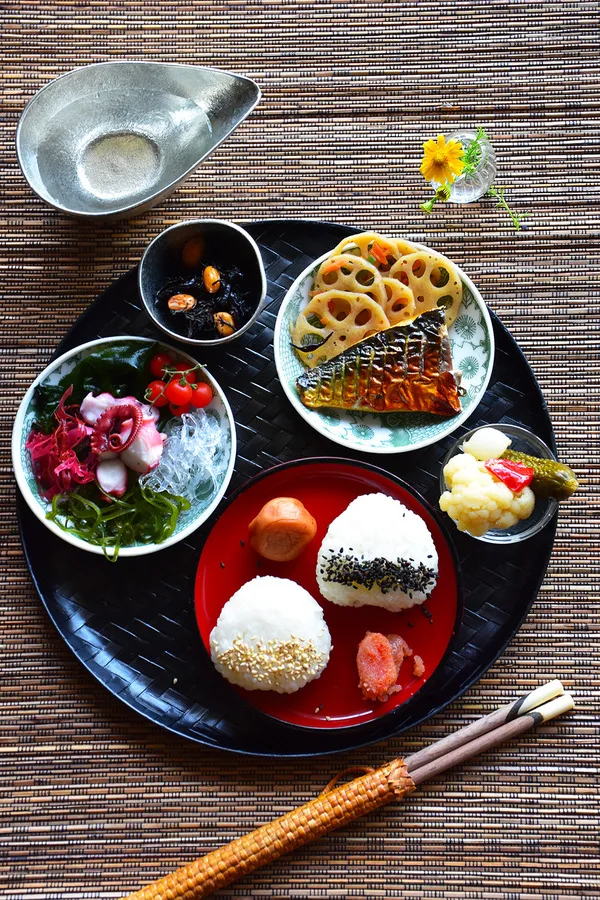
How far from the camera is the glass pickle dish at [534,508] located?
2.78m

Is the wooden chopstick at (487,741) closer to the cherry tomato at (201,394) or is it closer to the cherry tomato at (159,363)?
the cherry tomato at (201,394)

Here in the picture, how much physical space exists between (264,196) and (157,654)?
69.3 inches

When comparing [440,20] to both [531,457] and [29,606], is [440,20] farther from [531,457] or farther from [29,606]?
[29,606]

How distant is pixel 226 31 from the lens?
312 cm

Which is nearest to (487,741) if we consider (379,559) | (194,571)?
(379,559)

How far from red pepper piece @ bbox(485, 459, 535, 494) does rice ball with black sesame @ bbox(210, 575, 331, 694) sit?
2.59 feet

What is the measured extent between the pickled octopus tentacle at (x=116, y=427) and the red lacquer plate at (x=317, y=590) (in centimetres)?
43

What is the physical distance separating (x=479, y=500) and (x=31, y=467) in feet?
5.04

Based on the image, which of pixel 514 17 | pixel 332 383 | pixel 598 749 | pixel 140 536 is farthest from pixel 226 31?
pixel 598 749

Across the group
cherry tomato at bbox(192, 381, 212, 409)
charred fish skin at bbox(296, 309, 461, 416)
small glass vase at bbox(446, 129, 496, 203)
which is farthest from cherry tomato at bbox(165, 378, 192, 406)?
small glass vase at bbox(446, 129, 496, 203)

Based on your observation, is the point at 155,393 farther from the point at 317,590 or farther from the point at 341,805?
the point at 341,805

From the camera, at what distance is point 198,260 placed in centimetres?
287

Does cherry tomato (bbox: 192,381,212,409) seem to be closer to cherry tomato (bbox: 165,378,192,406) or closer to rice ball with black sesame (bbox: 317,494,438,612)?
cherry tomato (bbox: 165,378,192,406)

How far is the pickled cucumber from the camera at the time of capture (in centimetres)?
268
